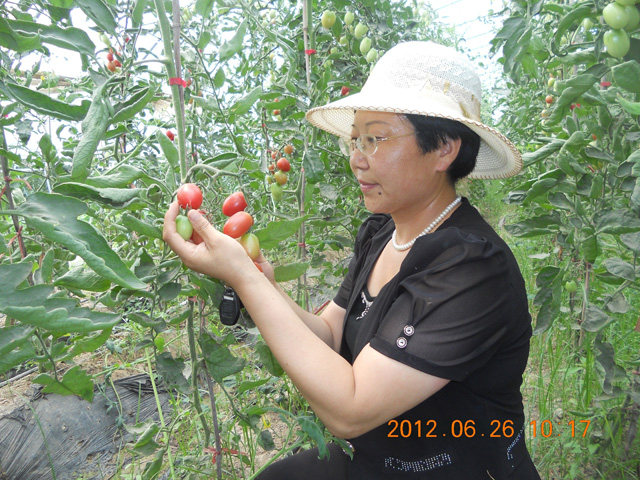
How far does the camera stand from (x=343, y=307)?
1.46 m

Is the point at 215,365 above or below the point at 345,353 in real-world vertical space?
above

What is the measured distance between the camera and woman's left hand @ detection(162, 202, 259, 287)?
0.87m

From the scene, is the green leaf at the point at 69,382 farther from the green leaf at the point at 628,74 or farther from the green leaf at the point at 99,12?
the green leaf at the point at 628,74

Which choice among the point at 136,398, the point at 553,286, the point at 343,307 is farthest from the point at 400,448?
the point at 136,398

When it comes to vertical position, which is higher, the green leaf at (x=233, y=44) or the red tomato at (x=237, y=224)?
the green leaf at (x=233, y=44)

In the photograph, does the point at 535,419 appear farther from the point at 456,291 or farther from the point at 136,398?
the point at 136,398

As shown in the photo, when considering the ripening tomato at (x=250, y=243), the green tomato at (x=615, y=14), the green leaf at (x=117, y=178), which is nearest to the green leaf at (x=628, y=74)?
the green tomato at (x=615, y=14)

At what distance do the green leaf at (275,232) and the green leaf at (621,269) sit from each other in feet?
2.75

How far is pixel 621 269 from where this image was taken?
1240mm

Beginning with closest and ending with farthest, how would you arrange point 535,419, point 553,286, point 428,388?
point 428,388 < point 553,286 < point 535,419

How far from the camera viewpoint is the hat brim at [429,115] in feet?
3.38

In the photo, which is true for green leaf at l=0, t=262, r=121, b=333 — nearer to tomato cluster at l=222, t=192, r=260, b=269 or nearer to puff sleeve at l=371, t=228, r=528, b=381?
tomato cluster at l=222, t=192, r=260, b=269

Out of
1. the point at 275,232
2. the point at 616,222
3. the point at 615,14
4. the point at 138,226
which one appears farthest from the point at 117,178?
the point at 616,222

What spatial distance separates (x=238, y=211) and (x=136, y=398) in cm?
141
